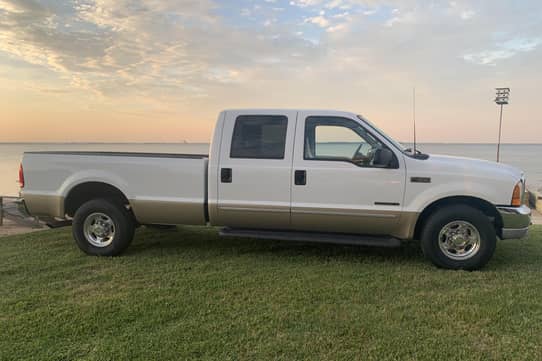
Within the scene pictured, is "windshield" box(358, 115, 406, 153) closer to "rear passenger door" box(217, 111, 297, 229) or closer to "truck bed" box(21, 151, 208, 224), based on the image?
"rear passenger door" box(217, 111, 297, 229)

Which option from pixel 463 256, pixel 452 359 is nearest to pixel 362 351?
pixel 452 359

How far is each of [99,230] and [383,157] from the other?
3.80 m

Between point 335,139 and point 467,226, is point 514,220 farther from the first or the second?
point 335,139

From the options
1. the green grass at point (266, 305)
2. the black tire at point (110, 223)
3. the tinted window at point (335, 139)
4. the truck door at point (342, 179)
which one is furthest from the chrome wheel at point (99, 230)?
the tinted window at point (335, 139)

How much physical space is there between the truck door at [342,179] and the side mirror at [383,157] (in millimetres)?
43

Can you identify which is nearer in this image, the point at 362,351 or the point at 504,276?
the point at 362,351

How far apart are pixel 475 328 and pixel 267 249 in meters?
2.98

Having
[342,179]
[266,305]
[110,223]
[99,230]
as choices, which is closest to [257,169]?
[342,179]

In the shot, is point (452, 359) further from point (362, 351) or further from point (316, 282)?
point (316, 282)

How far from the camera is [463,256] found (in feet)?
15.6

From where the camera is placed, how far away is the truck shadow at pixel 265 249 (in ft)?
17.7

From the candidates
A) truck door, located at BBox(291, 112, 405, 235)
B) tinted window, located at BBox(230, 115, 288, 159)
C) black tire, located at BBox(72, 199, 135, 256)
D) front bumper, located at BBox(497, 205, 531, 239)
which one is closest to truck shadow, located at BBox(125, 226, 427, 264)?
black tire, located at BBox(72, 199, 135, 256)

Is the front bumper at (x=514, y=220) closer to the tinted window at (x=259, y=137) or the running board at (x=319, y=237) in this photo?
the running board at (x=319, y=237)

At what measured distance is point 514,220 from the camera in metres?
4.63
